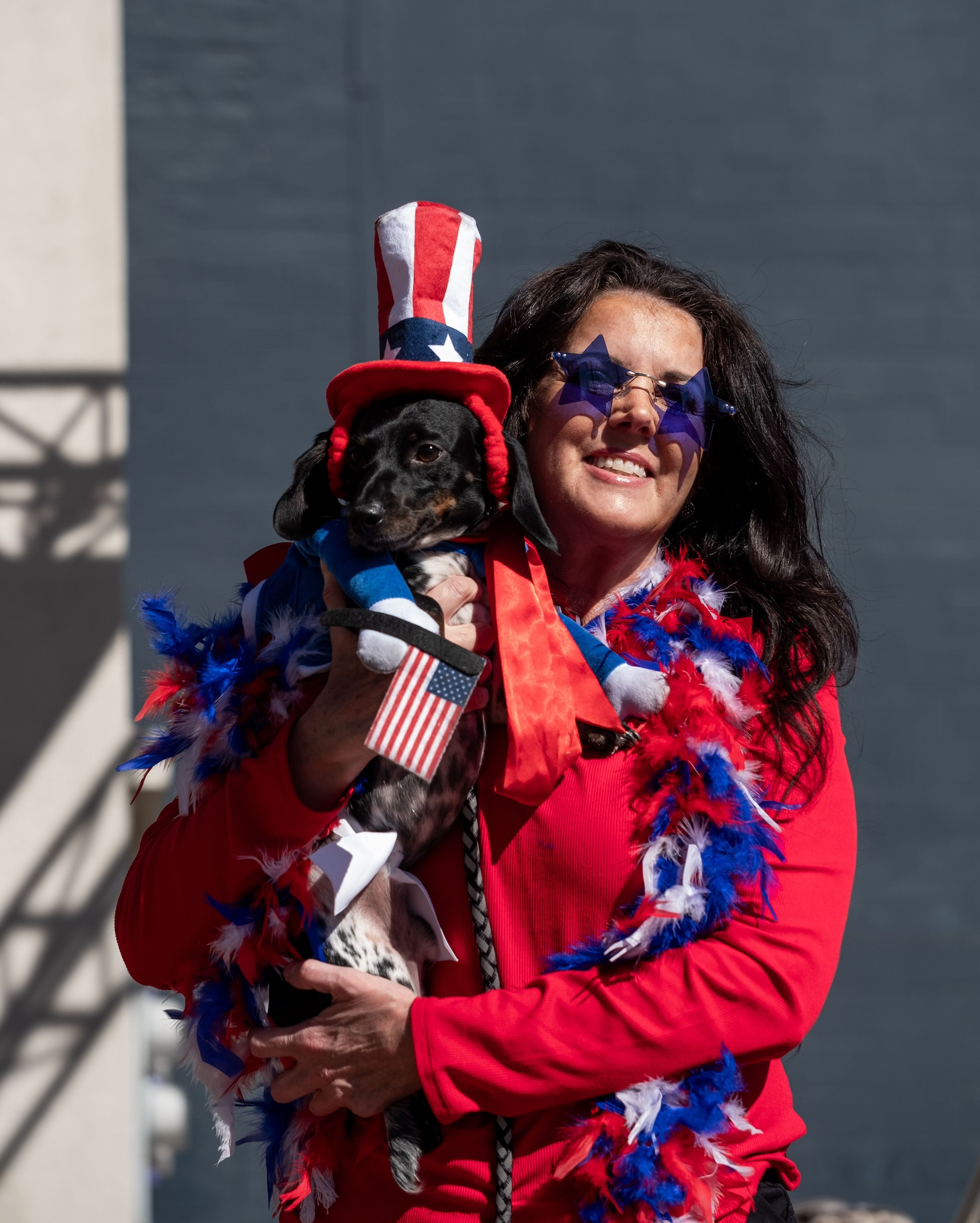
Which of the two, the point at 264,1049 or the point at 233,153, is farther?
the point at 233,153

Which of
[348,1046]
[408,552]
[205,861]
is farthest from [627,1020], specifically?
[408,552]

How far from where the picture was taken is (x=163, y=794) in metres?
4.29

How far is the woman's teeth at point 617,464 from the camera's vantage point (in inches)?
80.4

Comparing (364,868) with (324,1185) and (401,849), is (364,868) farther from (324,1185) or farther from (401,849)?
(324,1185)

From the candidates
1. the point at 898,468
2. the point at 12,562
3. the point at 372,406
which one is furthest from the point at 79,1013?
the point at 898,468

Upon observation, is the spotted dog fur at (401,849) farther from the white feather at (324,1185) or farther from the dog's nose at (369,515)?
the white feather at (324,1185)

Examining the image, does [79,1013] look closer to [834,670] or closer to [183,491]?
[183,491]

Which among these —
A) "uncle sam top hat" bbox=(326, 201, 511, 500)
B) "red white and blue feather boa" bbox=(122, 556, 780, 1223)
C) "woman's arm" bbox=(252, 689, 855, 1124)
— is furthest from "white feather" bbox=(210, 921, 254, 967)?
"uncle sam top hat" bbox=(326, 201, 511, 500)

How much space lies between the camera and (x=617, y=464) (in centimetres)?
204

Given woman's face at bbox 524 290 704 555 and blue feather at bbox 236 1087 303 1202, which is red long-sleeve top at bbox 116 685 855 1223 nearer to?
blue feather at bbox 236 1087 303 1202

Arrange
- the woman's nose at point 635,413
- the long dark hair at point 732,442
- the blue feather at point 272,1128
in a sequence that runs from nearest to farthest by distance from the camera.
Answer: the blue feather at point 272,1128 → the woman's nose at point 635,413 → the long dark hair at point 732,442

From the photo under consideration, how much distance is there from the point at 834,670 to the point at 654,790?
15.5 inches

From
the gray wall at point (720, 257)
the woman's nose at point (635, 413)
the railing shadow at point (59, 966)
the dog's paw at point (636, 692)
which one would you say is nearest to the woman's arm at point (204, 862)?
the dog's paw at point (636, 692)

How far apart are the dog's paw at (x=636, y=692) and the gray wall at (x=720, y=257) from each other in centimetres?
331
